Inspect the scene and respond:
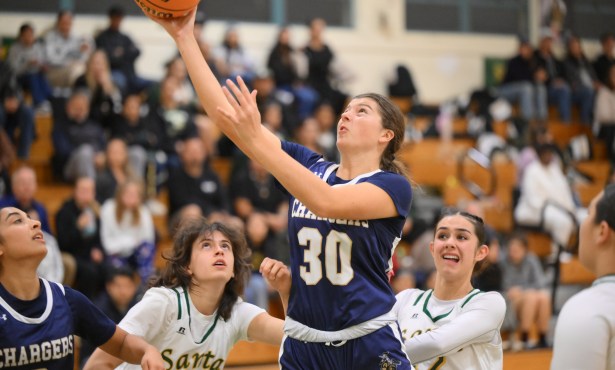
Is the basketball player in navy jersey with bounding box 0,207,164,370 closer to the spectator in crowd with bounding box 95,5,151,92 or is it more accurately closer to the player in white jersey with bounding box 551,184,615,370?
the player in white jersey with bounding box 551,184,615,370

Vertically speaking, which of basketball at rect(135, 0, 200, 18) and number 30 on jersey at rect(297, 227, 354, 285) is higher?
basketball at rect(135, 0, 200, 18)

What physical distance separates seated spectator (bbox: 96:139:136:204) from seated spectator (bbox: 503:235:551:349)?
437 cm

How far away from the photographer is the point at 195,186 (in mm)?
9883

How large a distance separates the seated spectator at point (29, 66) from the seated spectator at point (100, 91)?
2.26ft

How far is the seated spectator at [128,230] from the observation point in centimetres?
870

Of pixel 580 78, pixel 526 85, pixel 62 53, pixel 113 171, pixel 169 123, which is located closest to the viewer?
pixel 113 171

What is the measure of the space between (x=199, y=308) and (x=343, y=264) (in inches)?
48.1

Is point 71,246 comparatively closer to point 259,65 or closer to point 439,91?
point 259,65

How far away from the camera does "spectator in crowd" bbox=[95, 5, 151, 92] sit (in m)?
11.5

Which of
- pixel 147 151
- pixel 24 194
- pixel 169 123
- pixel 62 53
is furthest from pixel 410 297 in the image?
pixel 62 53

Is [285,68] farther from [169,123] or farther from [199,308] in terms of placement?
[199,308]

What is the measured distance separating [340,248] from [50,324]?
1.38 meters

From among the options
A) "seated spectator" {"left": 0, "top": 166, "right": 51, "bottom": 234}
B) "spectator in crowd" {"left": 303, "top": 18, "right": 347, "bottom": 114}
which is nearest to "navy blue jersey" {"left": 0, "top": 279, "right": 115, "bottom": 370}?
"seated spectator" {"left": 0, "top": 166, "right": 51, "bottom": 234}

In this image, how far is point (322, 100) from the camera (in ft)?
42.7
